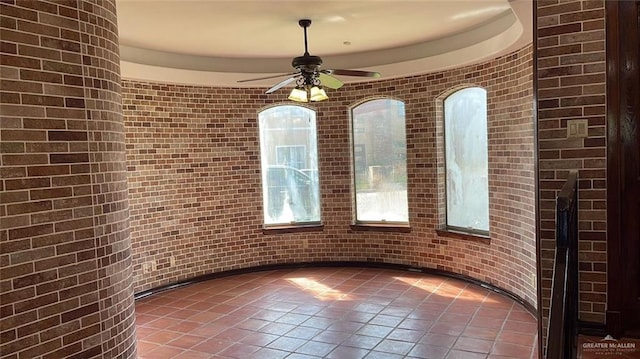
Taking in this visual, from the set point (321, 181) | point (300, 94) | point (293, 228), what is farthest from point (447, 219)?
point (300, 94)

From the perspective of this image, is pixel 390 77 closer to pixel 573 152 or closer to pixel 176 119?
pixel 176 119

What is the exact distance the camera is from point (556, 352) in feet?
4.31

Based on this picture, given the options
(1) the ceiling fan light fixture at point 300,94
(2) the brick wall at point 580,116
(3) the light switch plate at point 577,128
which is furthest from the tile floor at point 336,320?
(1) the ceiling fan light fixture at point 300,94

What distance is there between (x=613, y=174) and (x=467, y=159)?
3.37 m

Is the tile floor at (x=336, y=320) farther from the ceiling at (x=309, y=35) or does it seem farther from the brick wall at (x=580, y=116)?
the ceiling at (x=309, y=35)

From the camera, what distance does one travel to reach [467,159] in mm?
5762

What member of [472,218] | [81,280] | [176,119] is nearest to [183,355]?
[81,280]

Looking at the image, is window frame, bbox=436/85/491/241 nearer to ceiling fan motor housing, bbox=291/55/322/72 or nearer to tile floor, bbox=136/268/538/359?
tile floor, bbox=136/268/538/359

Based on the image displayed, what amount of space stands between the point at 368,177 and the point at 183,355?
375 cm

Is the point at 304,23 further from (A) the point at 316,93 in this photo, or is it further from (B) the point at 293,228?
(B) the point at 293,228

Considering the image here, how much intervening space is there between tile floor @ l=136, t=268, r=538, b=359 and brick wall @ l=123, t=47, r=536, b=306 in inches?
17.0

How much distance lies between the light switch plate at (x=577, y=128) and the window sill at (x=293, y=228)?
4694 millimetres

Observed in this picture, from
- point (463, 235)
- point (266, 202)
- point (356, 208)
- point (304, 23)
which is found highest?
point (304, 23)

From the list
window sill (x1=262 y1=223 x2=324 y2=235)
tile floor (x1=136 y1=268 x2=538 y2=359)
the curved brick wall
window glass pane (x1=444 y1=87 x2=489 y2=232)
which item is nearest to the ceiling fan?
window glass pane (x1=444 y1=87 x2=489 y2=232)
